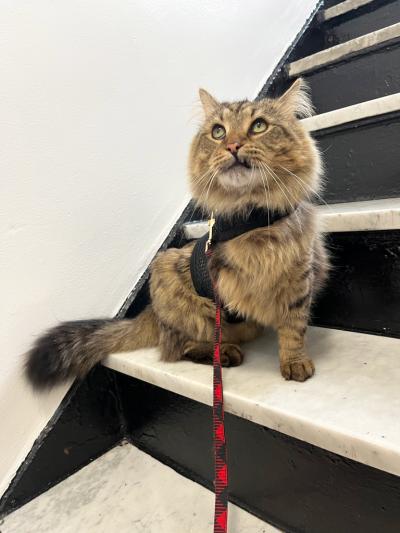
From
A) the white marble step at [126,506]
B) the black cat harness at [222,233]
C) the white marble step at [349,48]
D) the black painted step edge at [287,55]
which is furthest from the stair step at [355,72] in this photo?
the white marble step at [126,506]

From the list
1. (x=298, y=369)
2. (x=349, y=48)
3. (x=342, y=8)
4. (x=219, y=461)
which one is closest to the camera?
(x=219, y=461)

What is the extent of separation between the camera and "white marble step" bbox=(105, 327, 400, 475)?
566 millimetres

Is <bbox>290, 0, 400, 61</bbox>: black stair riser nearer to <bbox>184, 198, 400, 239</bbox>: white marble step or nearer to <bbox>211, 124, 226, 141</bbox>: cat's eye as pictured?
<bbox>184, 198, 400, 239</bbox>: white marble step

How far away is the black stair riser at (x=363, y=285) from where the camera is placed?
883mm

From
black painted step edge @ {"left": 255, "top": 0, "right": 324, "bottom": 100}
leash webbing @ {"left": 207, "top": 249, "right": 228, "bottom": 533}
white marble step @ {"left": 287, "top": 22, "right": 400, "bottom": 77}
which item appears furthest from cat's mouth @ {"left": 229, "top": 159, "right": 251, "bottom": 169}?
black painted step edge @ {"left": 255, "top": 0, "right": 324, "bottom": 100}

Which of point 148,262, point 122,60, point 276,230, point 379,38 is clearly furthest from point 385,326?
point 122,60

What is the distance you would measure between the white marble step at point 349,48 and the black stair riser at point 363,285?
779 mm

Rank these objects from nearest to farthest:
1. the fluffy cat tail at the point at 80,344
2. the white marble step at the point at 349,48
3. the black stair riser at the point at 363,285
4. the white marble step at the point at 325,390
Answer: the white marble step at the point at 325,390 → the black stair riser at the point at 363,285 → the fluffy cat tail at the point at 80,344 → the white marble step at the point at 349,48

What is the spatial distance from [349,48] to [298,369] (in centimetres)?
119

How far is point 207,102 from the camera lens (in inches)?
40.4

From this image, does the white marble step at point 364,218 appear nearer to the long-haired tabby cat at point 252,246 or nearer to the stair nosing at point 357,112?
the long-haired tabby cat at point 252,246

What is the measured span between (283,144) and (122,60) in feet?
2.30

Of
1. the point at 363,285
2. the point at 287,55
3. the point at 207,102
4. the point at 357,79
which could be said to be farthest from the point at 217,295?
the point at 287,55

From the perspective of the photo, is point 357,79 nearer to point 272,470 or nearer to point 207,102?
point 207,102
